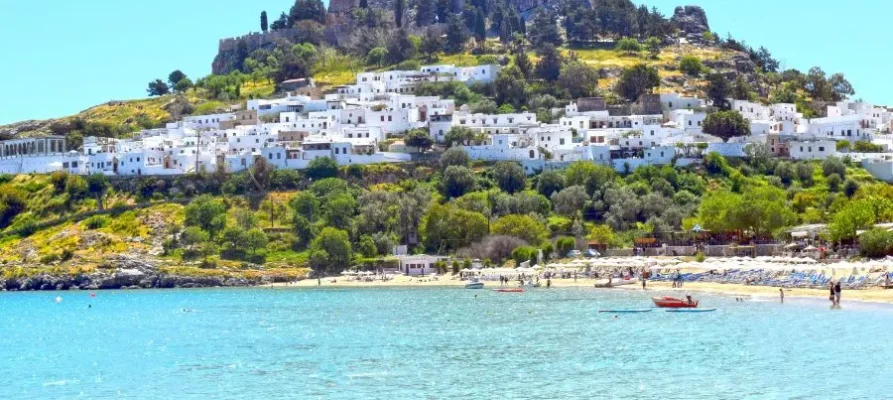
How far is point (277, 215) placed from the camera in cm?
8650

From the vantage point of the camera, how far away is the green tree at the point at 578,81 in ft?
361

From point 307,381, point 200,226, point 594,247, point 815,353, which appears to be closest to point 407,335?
point 307,381

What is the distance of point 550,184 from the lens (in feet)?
283

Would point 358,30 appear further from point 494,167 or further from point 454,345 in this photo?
point 454,345

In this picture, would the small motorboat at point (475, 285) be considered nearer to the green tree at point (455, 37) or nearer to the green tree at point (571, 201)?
the green tree at point (571, 201)

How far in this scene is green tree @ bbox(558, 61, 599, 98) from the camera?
361 ft

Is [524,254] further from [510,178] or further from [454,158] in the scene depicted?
[454,158]

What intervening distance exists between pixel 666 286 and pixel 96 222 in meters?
39.8

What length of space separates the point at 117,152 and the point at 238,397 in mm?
67075

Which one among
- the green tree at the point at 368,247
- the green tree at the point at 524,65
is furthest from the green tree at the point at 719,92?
the green tree at the point at 368,247

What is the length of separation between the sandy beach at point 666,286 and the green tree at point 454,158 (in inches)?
622

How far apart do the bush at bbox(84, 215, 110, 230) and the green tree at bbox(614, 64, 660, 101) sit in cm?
4174

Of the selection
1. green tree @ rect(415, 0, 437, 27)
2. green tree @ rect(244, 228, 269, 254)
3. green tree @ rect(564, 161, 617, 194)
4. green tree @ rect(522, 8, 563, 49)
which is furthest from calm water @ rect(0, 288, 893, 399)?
green tree @ rect(415, 0, 437, 27)

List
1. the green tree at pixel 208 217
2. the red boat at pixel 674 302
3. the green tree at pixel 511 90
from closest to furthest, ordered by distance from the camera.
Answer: the red boat at pixel 674 302, the green tree at pixel 208 217, the green tree at pixel 511 90
